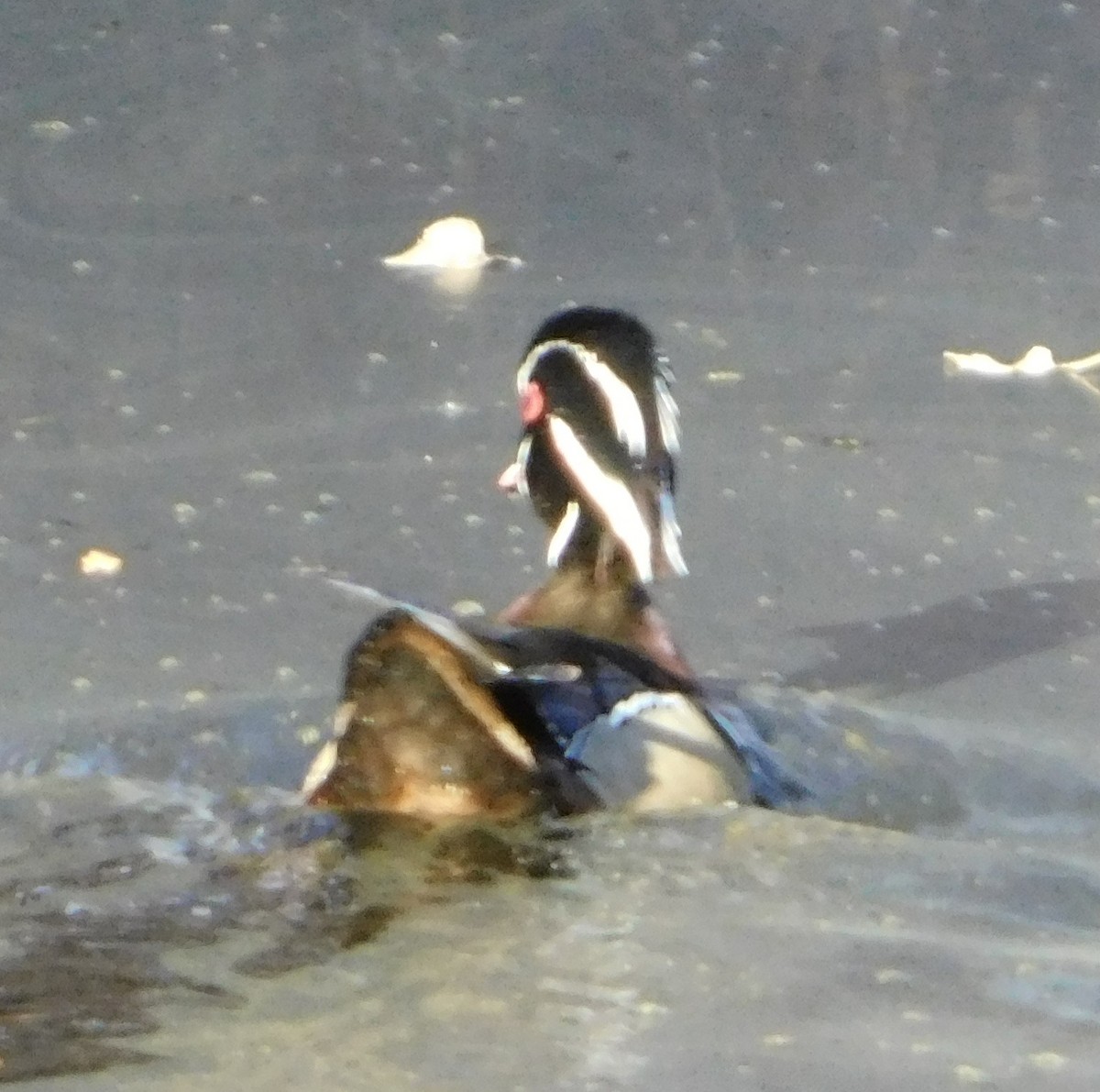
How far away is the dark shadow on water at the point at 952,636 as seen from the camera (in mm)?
4805

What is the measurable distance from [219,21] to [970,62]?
297 centimetres

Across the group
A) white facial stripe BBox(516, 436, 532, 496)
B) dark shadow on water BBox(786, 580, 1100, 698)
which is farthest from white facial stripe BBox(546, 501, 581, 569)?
dark shadow on water BBox(786, 580, 1100, 698)

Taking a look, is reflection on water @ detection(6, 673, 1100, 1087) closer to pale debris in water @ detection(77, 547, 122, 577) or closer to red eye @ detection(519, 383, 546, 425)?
red eye @ detection(519, 383, 546, 425)

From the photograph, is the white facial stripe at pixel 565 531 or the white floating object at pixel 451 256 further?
the white floating object at pixel 451 256

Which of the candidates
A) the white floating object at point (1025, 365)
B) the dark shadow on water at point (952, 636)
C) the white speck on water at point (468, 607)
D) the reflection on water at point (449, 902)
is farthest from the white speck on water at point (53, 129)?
the reflection on water at point (449, 902)

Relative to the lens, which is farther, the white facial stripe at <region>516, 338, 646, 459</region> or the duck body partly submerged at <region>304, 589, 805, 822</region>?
the white facial stripe at <region>516, 338, 646, 459</region>

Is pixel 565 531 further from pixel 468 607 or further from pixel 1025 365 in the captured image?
pixel 1025 365

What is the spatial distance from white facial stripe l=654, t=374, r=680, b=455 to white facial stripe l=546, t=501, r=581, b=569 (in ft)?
0.73

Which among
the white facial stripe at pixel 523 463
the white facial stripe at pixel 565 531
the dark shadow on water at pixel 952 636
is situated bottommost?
the dark shadow on water at pixel 952 636

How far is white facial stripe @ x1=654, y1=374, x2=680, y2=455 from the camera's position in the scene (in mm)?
4262

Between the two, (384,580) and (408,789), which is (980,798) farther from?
(384,580)

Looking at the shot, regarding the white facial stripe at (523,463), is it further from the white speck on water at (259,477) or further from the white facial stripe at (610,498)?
the white speck on water at (259,477)

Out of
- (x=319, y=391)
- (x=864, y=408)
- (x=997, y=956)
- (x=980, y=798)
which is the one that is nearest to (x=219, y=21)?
(x=319, y=391)

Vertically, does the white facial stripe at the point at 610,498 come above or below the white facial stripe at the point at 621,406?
below
